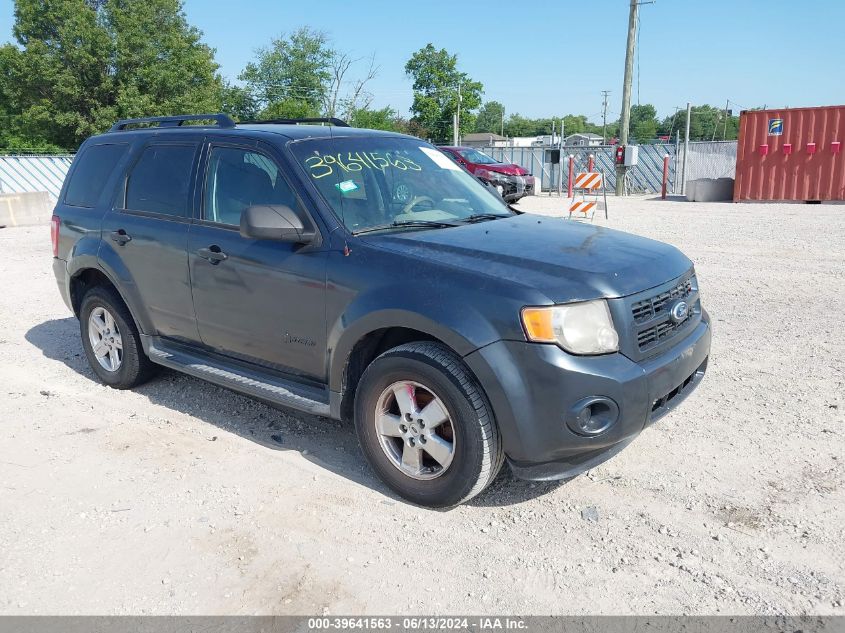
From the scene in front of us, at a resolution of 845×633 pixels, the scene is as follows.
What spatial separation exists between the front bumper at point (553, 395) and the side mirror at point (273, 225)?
4.14 ft

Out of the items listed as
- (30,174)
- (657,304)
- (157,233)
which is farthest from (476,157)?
(657,304)

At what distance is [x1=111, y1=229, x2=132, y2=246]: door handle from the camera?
16.4ft

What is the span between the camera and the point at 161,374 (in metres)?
5.78

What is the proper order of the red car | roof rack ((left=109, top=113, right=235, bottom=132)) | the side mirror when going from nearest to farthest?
1. the side mirror
2. roof rack ((left=109, top=113, right=235, bottom=132))
3. the red car

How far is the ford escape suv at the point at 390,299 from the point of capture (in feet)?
10.5

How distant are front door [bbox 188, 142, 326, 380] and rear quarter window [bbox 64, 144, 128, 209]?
1.28m

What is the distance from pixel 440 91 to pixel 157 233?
64201 millimetres

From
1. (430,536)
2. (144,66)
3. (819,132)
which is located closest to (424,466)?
(430,536)

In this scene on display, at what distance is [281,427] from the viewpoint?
4.76 m

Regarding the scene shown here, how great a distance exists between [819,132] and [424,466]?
20918 mm

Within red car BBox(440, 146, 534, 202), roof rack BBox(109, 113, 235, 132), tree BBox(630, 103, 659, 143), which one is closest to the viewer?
roof rack BBox(109, 113, 235, 132)

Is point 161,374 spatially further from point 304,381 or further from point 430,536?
point 430,536

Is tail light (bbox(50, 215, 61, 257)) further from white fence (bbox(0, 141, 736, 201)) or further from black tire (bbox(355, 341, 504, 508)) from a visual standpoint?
white fence (bbox(0, 141, 736, 201))

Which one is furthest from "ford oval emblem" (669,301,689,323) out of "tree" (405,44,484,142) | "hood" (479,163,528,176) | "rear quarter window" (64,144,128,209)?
"tree" (405,44,484,142)
